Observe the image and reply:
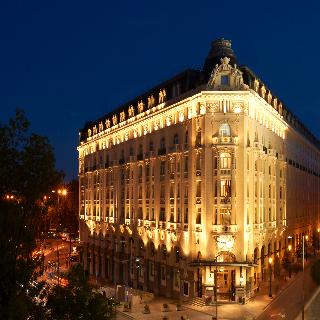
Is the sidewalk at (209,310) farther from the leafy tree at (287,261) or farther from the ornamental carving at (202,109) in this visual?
the ornamental carving at (202,109)

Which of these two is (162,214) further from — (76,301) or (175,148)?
(76,301)

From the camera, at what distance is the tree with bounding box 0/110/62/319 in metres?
23.1

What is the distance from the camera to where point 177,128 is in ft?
240

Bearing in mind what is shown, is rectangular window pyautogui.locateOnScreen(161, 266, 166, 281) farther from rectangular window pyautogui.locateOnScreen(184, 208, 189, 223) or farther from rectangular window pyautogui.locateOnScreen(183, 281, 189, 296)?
rectangular window pyautogui.locateOnScreen(184, 208, 189, 223)

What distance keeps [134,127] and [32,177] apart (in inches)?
2522

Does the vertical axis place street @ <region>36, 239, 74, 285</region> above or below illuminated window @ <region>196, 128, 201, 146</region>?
below

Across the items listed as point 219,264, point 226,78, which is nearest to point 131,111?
point 226,78

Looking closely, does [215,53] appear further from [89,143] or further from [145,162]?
[89,143]

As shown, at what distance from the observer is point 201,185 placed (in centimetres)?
6769

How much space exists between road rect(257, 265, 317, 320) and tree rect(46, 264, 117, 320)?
1397 inches

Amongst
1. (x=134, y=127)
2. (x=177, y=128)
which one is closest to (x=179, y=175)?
(x=177, y=128)

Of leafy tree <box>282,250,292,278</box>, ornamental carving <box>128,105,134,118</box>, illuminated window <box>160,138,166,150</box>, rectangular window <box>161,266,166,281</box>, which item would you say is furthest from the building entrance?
ornamental carving <box>128,105,134,118</box>

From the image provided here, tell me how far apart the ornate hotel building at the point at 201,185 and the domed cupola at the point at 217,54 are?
0.15 m

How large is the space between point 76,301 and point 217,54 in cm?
5218
